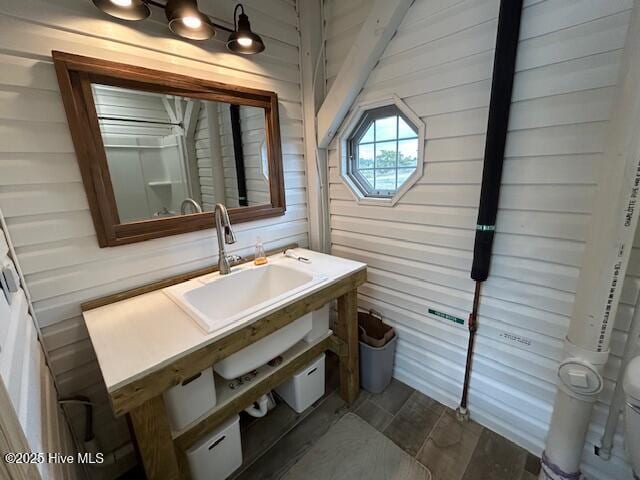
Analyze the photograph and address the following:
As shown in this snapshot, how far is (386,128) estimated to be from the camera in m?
1.70

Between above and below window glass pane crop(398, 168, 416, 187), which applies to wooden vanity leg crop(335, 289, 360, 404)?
below

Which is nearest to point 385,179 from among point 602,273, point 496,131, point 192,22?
point 496,131

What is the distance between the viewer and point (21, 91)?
1.02m

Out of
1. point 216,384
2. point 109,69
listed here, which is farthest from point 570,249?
point 109,69

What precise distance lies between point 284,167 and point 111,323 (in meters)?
1.24

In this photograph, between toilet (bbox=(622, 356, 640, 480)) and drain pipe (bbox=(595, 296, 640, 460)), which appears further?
drain pipe (bbox=(595, 296, 640, 460))

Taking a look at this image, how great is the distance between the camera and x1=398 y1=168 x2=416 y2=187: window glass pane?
1.64 metres

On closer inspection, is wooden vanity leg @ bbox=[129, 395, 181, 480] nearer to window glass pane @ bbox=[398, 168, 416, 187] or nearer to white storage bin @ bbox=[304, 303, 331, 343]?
white storage bin @ bbox=[304, 303, 331, 343]

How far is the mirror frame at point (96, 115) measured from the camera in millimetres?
1091

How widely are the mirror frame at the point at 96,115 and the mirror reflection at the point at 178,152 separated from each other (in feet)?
0.10

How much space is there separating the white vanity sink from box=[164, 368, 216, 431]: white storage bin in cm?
8

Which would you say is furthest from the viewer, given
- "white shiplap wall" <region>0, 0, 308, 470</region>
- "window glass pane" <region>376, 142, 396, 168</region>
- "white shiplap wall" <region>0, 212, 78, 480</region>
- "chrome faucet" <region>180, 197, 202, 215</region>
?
"window glass pane" <region>376, 142, 396, 168</region>

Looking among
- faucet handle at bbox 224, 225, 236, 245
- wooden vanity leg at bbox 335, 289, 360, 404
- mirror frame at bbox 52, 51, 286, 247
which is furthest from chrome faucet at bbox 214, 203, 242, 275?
wooden vanity leg at bbox 335, 289, 360, 404

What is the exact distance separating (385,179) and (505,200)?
69cm
